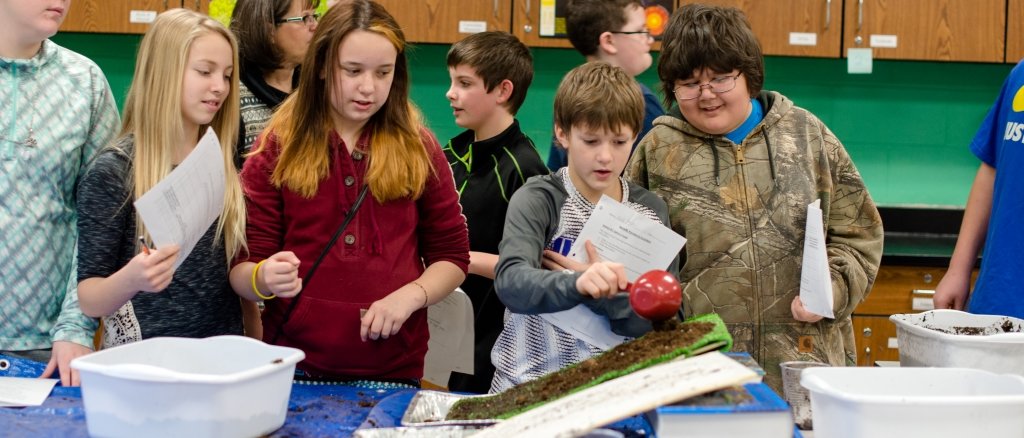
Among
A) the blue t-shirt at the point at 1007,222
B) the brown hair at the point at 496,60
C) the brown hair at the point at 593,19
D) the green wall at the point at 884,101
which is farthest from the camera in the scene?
the green wall at the point at 884,101

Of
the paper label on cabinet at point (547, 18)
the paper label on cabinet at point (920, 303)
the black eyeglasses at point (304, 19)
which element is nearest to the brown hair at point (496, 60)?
the black eyeglasses at point (304, 19)

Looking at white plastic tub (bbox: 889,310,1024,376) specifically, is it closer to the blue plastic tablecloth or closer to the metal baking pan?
the blue plastic tablecloth

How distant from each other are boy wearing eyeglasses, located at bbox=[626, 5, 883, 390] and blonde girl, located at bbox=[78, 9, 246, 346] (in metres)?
0.84

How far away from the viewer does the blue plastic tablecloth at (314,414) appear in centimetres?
138

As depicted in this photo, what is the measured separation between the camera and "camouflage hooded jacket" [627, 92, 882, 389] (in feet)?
Result: 6.18

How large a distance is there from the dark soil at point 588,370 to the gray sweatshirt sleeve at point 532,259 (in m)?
0.15

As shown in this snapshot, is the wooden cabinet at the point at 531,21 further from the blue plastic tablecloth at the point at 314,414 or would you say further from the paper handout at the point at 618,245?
the blue plastic tablecloth at the point at 314,414

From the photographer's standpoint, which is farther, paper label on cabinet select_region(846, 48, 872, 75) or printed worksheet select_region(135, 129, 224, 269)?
paper label on cabinet select_region(846, 48, 872, 75)

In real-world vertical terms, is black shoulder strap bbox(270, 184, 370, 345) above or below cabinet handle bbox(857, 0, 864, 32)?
below

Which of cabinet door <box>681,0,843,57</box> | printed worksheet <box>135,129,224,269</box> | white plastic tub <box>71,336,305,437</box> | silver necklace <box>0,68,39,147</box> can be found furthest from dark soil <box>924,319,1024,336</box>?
cabinet door <box>681,0,843,57</box>

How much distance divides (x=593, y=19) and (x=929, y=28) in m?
1.78

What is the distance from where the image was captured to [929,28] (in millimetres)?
3783

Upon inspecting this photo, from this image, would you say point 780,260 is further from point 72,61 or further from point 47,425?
point 72,61

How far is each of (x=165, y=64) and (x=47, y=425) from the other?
Answer: 2.25 feet
